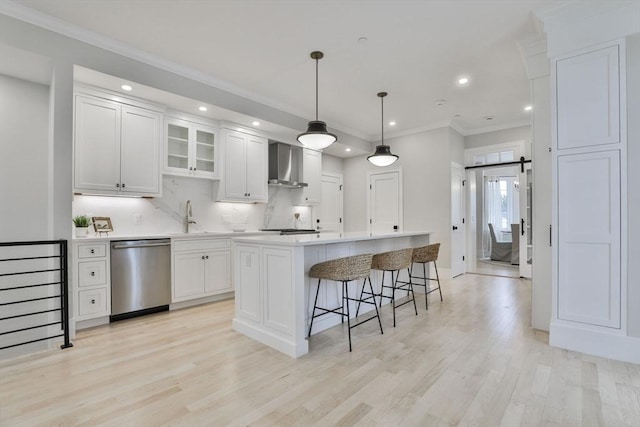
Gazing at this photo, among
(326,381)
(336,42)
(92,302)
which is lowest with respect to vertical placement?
(326,381)

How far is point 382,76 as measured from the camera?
393 cm

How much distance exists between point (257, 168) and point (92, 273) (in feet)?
8.56

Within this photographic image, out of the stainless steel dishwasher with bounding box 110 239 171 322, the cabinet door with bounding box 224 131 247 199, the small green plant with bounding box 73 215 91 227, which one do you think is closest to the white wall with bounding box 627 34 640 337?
the cabinet door with bounding box 224 131 247 199

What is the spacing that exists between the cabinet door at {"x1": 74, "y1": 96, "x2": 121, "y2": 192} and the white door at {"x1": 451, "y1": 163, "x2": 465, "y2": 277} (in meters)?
5.24

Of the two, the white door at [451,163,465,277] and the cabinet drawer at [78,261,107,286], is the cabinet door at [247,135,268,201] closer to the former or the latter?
the cabinet drawer at [78,261,107,286]

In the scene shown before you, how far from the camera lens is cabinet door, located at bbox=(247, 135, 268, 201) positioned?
492 cm

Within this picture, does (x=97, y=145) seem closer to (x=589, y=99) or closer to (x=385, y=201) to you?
(x=589, y=99)

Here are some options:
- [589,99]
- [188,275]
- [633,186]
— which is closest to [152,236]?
[188,275]

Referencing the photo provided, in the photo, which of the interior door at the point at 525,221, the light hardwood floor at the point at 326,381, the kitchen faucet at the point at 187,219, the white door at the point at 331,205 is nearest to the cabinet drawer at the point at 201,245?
the kitchen faucet at the point at 187,219

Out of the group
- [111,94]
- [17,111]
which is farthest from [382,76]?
[17,111]

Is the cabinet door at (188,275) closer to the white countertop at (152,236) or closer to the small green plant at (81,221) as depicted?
the white countertop at (152,236)

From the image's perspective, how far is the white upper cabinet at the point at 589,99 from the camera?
8.06 ft

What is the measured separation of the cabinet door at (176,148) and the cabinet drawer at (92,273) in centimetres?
139

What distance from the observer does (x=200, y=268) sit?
4109 millimetres
